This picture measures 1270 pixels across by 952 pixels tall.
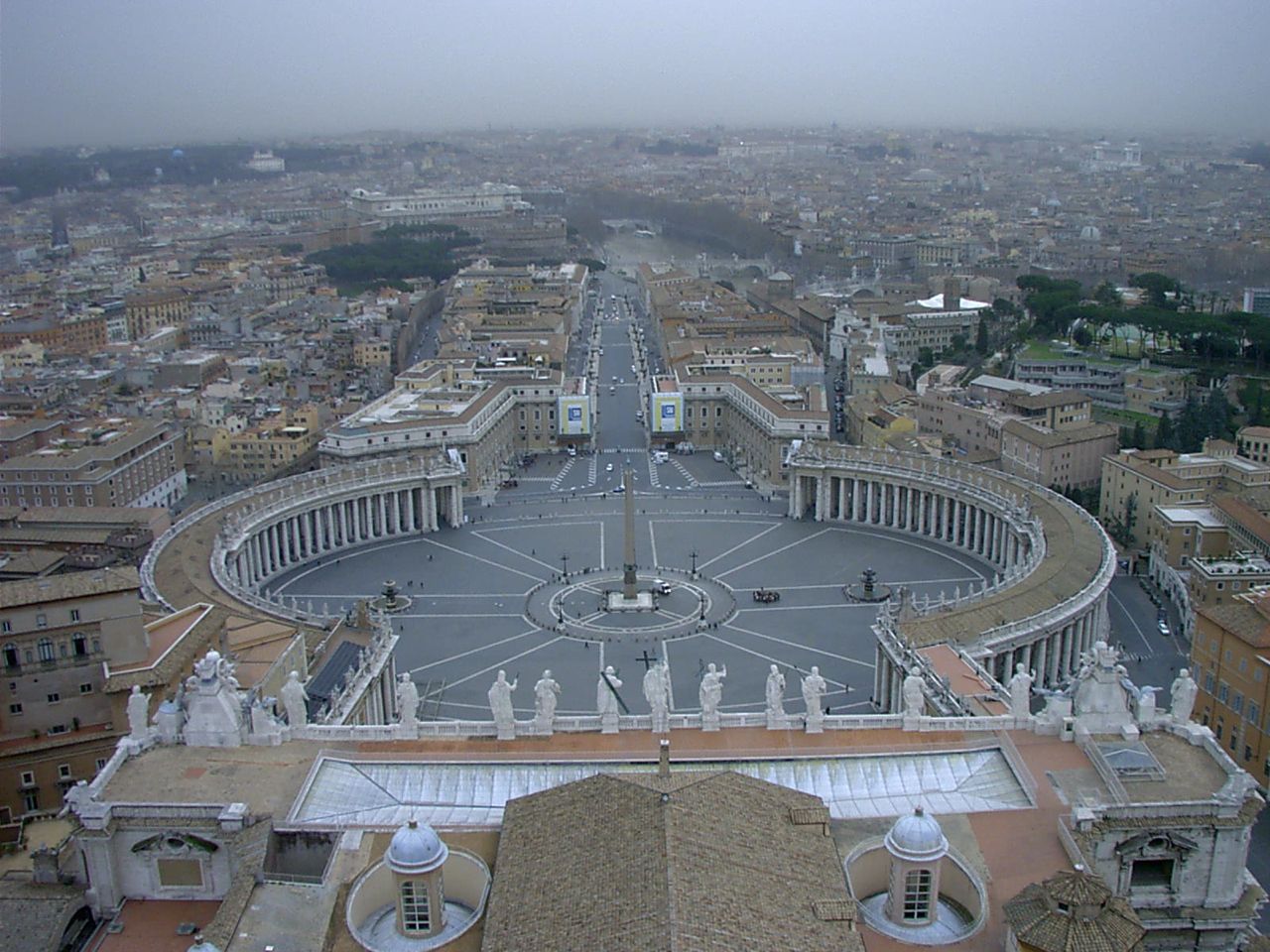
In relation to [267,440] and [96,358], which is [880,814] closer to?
[267,440]

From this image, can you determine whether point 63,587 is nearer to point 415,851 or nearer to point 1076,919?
point 415,851

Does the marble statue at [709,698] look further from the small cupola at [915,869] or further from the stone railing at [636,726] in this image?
the small cupola at [915,869]

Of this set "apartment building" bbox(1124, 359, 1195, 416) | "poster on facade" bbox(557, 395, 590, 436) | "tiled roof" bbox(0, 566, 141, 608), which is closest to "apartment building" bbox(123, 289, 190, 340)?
"poster on facade" bbox(557, 395, 590, 436)

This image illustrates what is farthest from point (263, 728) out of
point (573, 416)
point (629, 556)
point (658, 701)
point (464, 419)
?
point (573, 416)

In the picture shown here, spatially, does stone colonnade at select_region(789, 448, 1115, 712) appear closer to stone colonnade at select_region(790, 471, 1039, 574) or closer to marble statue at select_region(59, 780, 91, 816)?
stone colonnade at select_region(790, 471, 1039, 574)

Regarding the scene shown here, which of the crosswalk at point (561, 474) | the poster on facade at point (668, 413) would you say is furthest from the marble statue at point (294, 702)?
the poster on facade at point (668, 413)

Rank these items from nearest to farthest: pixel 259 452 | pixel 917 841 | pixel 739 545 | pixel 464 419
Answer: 1. pixel 917 841
2. pixel 739 545
3. pixel 464 419
4. pixel 259 452

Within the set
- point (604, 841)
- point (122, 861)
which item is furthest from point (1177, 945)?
point (122, 861)

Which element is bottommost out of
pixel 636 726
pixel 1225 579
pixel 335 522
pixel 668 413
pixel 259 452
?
pixel 335 522
